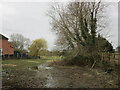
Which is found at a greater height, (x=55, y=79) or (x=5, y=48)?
(x=5, y=48)

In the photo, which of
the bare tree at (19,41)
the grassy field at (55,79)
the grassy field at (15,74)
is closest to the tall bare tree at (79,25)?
the grassy field at (15,74)

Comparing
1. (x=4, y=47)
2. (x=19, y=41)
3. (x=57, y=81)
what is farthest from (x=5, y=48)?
(x=57, y=81)

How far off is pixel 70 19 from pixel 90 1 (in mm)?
3789

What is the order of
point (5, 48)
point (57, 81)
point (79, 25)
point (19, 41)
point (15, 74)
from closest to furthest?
point (57, 81) < point (15, 74) < point (79, 25) < point (5, 48) < point (19, 41)

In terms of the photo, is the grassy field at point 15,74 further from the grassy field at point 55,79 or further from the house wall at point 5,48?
the house wall at point 5,48

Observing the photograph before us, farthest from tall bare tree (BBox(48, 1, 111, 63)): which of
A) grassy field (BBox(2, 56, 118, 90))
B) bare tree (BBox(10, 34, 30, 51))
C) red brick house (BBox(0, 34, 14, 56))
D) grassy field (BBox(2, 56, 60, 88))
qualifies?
bare tree (BBox(10, 34, 30, 51))

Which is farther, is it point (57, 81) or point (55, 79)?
point (55, 79)

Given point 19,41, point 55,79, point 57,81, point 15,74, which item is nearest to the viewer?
point 57,81

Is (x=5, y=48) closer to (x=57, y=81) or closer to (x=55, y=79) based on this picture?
(x=55, y=79)

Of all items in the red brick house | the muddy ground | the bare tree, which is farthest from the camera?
the bare tree

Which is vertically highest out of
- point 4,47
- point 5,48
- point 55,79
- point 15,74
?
point 4,47

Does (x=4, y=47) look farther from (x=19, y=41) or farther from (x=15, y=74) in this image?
(x=15, y=74)

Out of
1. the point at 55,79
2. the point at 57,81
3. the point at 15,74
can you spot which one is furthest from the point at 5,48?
the point at 57,81

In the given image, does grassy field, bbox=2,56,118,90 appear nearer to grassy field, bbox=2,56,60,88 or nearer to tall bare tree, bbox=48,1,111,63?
grassy field, bbox=2,56,60,88
